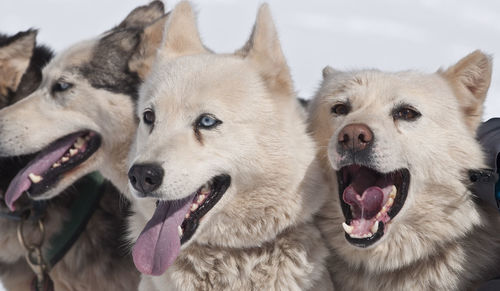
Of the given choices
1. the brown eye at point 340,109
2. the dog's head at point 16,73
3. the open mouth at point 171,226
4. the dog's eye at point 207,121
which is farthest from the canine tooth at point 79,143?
the brown eye at point 340,109

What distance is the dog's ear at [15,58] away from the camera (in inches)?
152

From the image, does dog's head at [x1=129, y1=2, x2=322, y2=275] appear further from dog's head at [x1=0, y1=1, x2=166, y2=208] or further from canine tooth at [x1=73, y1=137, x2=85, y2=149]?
canine tooth at [x1=73, y1=137, x2=85, y2=149]

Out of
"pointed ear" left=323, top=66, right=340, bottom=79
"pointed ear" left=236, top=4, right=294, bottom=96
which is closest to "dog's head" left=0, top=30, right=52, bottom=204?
"pointed ear" left=236, top=4, right=294, bottom=96

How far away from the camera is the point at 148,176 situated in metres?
2.52

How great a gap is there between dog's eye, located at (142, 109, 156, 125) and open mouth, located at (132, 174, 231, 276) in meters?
0.37

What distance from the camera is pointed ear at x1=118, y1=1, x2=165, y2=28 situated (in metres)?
4.04

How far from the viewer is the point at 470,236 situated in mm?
2980

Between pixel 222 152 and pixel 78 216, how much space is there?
139 cm

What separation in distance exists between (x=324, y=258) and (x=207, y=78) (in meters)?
0.98

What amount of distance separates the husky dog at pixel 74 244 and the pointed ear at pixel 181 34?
105 cm

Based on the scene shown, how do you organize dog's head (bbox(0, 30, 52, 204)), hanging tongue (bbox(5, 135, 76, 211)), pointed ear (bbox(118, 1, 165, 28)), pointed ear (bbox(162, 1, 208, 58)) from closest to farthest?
pointed ear (bbox(162, 1, 208, 58))
hanging tongue (bbox(5, 135, 76, 211))
dog's head (bbox(0, 30, 52, 204))
pointed ear (bbox(118, 1, 165, 28))

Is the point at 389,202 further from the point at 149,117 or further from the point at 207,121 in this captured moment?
the point at 149,117

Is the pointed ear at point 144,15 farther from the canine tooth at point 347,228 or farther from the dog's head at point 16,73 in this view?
the canine tooth at point 347,228

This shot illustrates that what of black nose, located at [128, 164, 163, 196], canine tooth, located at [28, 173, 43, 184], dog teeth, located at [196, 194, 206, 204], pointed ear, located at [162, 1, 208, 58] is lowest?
canine tooth, located at [28, 173, 43, 184]
